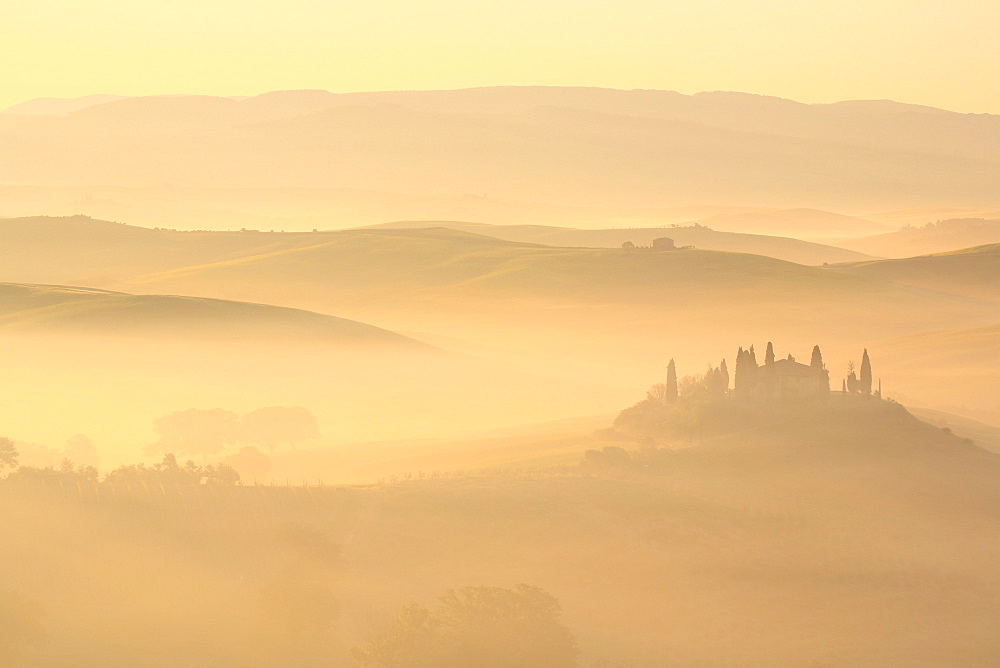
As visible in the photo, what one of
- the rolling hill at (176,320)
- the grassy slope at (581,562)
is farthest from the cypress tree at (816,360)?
the rolling hill at (176,320)

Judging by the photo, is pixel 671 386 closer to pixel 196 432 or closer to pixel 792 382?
pixel 792 382

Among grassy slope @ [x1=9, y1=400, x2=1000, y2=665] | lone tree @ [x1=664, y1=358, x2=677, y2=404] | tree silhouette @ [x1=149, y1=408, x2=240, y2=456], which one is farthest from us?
tree silhouette @ [x1=149, y1=408, x2=240, y2=456]

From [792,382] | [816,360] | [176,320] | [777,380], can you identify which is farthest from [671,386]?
[176,320]

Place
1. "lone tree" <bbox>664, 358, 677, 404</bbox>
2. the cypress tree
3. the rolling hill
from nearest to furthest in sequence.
A: the cypress tree < "lone tree" <bbox>664, 358, 677, 404</bbox> < the rolling hill

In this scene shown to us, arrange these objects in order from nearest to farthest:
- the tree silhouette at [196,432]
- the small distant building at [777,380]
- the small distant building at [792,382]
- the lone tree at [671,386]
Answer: the small distant building at [777,380]
the small distant building at [792,382]
the lone tree at [671,386]
the tree silhouette at [196,432]

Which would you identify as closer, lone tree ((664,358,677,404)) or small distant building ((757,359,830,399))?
small distant building ((757,359,830,399))

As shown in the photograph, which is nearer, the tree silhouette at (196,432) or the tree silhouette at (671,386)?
the tree silhouette at (671,386)

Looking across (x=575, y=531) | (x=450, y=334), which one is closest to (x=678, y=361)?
(x=450, y=334)

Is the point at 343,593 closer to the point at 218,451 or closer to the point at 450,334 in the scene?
the point at 218,451

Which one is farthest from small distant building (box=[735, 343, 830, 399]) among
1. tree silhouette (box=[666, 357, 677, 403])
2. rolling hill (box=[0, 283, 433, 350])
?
rolling hill (box=[0, 283, 433, 350])

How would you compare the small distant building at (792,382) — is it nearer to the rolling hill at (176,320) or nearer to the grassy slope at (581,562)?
the grassy slope at (581,562)

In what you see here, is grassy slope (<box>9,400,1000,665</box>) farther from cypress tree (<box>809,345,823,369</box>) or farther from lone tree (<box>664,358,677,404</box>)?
lone tree (<box>664,358,677,404</box>)

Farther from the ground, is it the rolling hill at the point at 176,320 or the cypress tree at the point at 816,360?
the rolling hill at the point at 176,320
